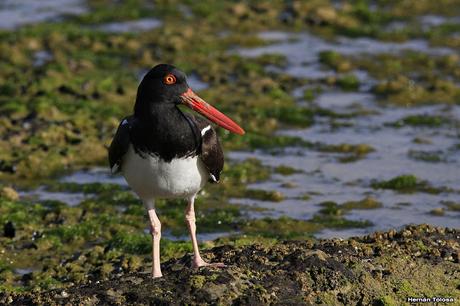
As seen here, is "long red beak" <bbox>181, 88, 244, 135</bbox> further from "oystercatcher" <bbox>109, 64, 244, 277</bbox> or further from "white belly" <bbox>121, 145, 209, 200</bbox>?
"white belly" <bbox>121, 145, 209, 200</bbox>

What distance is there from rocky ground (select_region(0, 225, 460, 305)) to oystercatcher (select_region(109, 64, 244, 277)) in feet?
1.23

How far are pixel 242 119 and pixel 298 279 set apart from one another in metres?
6.63

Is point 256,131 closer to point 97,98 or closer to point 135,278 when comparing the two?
point 97,98

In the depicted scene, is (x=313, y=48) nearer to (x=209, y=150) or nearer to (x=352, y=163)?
(x=352, y=163)

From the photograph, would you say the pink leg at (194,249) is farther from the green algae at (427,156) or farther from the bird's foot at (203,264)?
the green algae at (427,156)

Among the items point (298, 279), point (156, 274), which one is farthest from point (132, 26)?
point (298, 279)

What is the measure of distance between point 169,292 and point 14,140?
5991mm

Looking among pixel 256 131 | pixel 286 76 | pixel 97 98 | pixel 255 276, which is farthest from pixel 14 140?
pixel 255 276

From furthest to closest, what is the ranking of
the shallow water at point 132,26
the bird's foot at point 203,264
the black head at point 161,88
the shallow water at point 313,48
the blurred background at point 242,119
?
the shallow water at point 132,26, the shallow water at point 313,48, the blurred background at point 242,119, the black head at point 161,88, the bird's foot at point 203,264

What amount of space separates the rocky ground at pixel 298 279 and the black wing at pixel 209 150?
0.62m

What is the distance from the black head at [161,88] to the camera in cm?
710

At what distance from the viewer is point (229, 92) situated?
46.4ft

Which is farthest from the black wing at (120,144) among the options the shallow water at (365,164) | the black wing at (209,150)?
the shallow water at (365,164)

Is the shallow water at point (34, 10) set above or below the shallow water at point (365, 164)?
above
